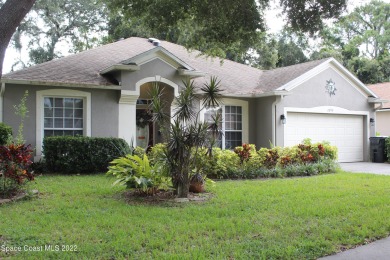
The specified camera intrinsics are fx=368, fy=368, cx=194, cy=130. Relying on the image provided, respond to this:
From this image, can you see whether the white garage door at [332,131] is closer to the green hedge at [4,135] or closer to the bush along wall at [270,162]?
the bush along wall at [270,162]

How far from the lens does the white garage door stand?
1631 centimetres

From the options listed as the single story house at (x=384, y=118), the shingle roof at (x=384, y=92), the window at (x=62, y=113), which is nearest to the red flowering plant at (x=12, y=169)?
the window at (x=62, y=113)

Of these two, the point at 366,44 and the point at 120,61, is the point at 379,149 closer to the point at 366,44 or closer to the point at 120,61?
the point at 120,61

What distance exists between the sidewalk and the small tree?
381 cm

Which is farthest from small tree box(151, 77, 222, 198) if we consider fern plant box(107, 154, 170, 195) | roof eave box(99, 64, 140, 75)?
roof eave box(99, 64, 140, 75)

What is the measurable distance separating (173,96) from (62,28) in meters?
21.1

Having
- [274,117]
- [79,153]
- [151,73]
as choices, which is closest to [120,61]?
[151,73]

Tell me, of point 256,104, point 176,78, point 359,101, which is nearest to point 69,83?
point 176,78

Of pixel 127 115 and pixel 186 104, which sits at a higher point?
pixel 127 115

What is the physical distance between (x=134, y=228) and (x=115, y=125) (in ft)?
27.6

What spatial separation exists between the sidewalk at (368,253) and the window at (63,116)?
10447mm

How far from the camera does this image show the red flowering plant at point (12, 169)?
7695mm

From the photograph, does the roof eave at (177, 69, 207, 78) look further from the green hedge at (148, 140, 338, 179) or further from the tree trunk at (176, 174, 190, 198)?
the tree trunk at (176, 174, 190, 198)

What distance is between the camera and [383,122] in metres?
22.1
